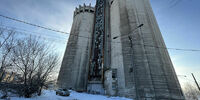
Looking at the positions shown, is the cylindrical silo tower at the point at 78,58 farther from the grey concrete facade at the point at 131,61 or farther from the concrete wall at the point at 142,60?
the concrete wall at the point at 142,60

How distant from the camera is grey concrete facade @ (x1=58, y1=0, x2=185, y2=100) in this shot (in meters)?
17.0

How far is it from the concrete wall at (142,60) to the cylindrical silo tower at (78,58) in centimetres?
1055

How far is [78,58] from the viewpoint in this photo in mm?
30750

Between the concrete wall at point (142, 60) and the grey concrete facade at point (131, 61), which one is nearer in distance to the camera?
the concrete wall at point (142, 60)

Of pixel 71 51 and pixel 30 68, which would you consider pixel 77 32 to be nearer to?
pixel 71 51

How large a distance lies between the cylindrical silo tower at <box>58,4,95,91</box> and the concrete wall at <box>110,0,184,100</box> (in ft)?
34.6

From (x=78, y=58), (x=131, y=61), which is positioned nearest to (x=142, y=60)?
(x=131, y=61)

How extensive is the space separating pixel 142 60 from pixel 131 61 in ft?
7.28

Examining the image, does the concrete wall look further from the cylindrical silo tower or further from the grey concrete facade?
the cylindrical silo tower

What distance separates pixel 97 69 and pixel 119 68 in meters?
8.25

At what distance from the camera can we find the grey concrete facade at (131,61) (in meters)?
17.0

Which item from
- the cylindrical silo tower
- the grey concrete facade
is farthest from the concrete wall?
the cylindrical silo tower

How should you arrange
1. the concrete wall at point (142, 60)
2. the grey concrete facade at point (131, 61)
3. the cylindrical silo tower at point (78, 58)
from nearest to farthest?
1. the concrete wall at point (142, 60)
2. the grey concrete facade at point (131, 61)
3. the cylindrical silo tower at point (78, 58)

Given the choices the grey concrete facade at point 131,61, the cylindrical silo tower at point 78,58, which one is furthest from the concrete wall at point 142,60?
the cylindrical silo tower at point 78,58
